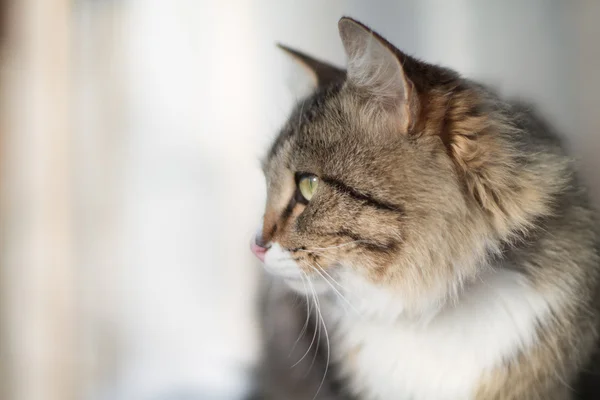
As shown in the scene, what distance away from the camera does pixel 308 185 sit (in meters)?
0.78

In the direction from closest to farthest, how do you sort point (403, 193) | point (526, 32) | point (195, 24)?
1. point (403, 193)
2. point (526, 32)
3. point (195, 24)

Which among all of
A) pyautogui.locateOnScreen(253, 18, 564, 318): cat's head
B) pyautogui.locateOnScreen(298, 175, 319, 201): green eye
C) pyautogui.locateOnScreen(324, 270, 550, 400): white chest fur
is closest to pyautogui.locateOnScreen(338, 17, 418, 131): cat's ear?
pyautogui.locateOnScreen(253, 18, 564, 318): cat's head

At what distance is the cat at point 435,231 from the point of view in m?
0.70

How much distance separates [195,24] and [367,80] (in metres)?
0.41

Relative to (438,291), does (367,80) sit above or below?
above

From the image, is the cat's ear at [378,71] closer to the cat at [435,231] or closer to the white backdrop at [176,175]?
the cat at [435,231]

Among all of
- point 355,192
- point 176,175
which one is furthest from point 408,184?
point 176,175

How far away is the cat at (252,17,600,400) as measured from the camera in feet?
2.28

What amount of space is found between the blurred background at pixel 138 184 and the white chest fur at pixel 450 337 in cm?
23

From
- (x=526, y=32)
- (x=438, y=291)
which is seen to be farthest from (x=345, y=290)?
(x=526, y=32)

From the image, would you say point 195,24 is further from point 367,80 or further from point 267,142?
point 367,80

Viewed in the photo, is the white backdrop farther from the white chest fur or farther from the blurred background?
the white chest fur

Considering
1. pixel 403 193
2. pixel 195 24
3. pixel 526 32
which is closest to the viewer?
pixel 403 193

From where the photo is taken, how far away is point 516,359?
0.74 meters
